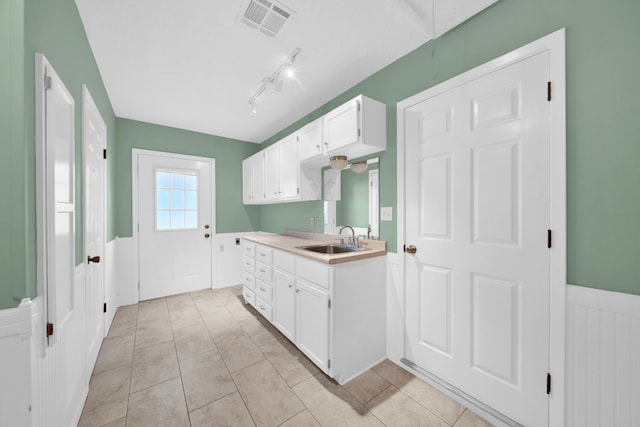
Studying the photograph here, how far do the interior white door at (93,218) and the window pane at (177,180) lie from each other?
1.15 m

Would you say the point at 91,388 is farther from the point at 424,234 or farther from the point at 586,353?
the point at 586,353

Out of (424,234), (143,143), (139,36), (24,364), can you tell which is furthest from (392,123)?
(143,143)

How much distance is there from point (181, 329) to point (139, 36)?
8.82ft

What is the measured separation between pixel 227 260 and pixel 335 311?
2828 mm

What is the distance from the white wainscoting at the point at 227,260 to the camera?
3.88 meters

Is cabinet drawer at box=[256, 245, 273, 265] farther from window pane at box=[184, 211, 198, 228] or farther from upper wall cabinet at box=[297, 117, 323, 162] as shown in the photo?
window pane at box=[184, 211, 198, 228]

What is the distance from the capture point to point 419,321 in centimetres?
183

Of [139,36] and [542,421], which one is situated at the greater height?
[139,36]

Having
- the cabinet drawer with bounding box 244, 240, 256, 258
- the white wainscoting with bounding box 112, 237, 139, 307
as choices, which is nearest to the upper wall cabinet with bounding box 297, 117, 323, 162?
the cabinet drawer with bounding box 244, 240, 256, 258

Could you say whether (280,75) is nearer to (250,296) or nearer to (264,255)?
(264,255)

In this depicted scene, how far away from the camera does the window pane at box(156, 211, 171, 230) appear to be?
3463 mm

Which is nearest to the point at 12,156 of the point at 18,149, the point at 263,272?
the point at 18,149

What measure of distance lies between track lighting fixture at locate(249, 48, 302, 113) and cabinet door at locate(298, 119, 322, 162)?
0.48 m

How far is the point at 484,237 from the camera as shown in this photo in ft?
4.89
